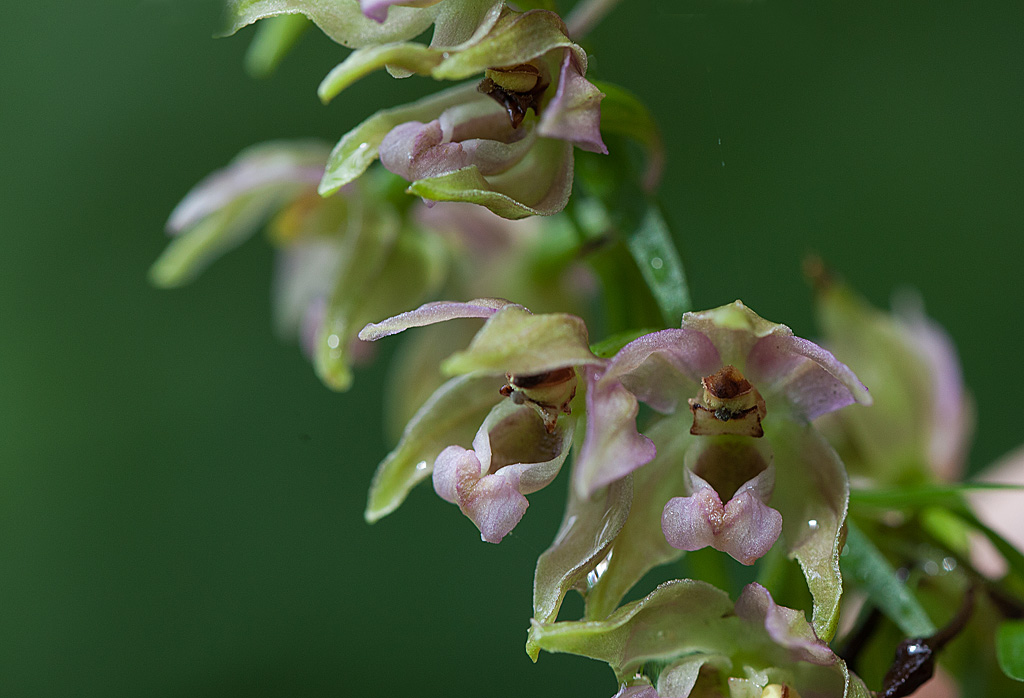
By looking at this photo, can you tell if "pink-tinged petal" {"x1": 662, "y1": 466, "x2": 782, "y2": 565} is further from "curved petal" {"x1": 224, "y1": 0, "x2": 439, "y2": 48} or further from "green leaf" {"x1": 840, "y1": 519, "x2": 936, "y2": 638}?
"curved petal" {"x1": 224, "y1": 0, "x2": 439, "y2": 48}

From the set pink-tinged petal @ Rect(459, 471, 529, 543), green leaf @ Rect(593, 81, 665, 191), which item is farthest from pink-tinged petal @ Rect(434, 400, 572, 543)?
green leaf @ Rect(593, 81, 665, 191)

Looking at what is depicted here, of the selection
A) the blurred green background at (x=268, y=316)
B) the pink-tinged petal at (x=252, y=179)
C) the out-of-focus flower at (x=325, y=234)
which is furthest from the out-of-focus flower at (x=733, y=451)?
the blurred green background at (x=268, y=316)

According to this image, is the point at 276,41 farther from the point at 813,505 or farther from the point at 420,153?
the point at 813,505

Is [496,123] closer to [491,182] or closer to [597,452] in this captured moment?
[491,182]

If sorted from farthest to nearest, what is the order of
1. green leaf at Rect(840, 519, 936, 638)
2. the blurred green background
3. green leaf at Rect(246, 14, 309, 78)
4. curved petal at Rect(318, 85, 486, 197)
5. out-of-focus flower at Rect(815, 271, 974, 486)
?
1. the blurred green background
2. out-of-focus flower at Rect(815, 271, 974, 486)
3. green leaf at Rect(246, 14, 309, 78)
4. green leaf at Rect(840, 519, 936, 638)
5. curved petal at Rect(318, 85, 486, 197)

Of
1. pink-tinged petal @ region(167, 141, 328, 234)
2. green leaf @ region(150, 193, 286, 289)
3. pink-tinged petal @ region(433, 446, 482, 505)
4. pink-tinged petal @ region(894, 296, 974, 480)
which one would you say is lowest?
pink-tinged petal @ region(894, 296, 974, 480)

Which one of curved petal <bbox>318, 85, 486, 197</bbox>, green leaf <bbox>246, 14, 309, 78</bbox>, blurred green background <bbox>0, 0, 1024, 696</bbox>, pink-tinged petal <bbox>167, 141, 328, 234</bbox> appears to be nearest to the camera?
curved petal <bbox>318, 85, 486, 197</bbox>

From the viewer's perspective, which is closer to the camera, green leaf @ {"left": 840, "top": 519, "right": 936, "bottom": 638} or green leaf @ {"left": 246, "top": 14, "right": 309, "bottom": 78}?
green leaf @ {"left": 840, "top": 519, "right": 936, "bottom": 638}

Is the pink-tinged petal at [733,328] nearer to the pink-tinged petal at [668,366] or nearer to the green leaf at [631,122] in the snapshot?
the pink-tinged petal at [668,366]
